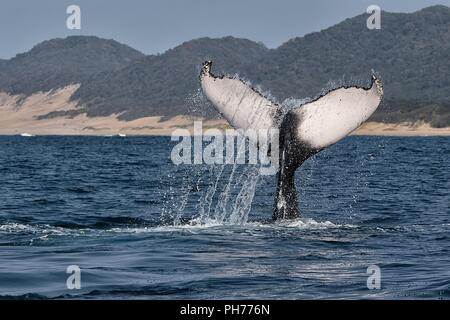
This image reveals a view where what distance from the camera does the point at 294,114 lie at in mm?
11336

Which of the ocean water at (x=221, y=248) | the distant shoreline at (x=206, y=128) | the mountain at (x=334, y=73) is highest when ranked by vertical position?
the mountain at (x=334, y=73)

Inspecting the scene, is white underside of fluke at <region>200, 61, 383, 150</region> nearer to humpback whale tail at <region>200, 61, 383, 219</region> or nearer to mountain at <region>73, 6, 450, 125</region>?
humpback whale tail at <region>200, 61, 383, 219</region>

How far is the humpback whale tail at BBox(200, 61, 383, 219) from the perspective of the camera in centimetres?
1071

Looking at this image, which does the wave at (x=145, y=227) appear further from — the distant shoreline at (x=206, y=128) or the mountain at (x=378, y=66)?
the mountain at (x=378, y=66)

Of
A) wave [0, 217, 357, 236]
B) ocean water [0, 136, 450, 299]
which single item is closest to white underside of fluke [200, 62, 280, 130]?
ocean water [0, 136, 450, 299]

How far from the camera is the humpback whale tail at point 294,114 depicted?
35.1ft

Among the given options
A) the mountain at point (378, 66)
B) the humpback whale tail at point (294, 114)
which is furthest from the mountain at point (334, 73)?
the humpback whale tail at point (294, 114)

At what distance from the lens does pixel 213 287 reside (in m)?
9.09

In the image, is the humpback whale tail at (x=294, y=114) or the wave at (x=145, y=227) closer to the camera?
the humpback whale tail at (x=294, y=114)

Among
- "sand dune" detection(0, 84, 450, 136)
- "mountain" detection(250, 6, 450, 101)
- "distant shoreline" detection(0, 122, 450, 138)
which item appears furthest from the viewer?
"mountain" detection(250, 6, 450, 101)

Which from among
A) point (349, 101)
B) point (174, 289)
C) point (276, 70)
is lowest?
point (174, 289)
